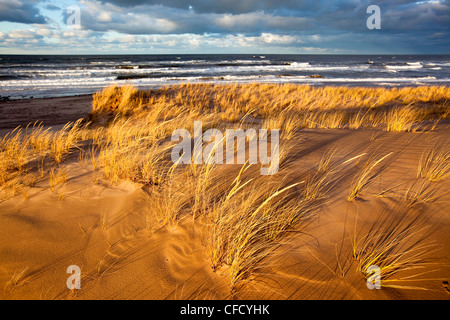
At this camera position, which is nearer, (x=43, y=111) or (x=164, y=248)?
(x=164, y=248)

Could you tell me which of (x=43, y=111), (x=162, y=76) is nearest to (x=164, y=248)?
(x=43, y=111)

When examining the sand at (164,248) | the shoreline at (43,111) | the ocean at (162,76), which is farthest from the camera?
the ocean at (162,76)

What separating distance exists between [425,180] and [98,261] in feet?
12.9

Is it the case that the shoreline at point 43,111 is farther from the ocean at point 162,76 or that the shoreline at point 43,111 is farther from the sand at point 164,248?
the sand at point 164,248

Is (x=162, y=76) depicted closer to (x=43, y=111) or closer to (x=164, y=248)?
(x=43, y=111)

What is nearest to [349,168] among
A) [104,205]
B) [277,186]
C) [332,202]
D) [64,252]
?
[332,202]

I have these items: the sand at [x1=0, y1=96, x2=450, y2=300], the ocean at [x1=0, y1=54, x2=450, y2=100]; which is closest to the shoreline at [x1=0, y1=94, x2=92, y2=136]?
the ocean at [x1=0, y1=54, x2=450, y2=100]

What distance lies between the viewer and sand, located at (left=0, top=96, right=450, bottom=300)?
5.53ft

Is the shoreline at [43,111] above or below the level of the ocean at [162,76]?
below

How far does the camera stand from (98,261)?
6.39 ft

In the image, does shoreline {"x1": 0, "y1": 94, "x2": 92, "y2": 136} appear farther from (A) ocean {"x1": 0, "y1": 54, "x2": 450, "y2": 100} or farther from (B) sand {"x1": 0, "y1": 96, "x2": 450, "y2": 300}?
(B) sand {"x1": 0, "y1": 96, "x2": 450, "y2": 300}

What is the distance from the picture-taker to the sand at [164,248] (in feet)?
5.53

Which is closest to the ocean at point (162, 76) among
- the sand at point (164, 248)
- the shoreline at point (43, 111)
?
the shoreline at point (43, 111)

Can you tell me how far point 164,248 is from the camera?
208 centimetres
